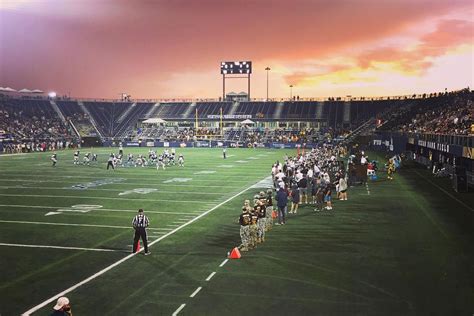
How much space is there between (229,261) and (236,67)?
89.5 m

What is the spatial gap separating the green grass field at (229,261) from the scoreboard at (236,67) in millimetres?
76182

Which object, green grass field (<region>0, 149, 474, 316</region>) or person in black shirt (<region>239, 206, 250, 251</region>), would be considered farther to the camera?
person in black shirt (<region>239, 206, 250, 251</region>)

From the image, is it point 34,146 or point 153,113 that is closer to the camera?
point 34,146

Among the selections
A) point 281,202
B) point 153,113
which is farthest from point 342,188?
point 153,113

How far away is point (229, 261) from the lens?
13.2 meters

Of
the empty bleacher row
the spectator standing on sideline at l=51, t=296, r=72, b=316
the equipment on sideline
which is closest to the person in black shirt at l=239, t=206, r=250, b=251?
the equipment on sideline

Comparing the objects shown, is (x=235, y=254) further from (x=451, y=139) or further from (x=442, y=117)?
(x=442, y=117)

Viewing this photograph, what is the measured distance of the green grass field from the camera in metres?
10.1

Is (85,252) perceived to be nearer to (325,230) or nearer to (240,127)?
(325,230)

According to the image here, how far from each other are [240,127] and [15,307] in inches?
3423

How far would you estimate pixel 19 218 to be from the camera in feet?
63.6

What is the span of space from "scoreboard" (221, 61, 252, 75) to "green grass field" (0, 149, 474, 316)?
76182 mm

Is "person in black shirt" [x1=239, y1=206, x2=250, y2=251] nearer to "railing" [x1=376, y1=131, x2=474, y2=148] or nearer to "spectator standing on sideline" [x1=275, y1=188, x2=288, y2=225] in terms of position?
"spectator standing on sideline" [x1=275, y1=188, x2=288, y2=225]

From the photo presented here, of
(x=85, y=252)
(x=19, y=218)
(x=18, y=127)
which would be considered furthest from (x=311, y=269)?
(x=18, y=127)
